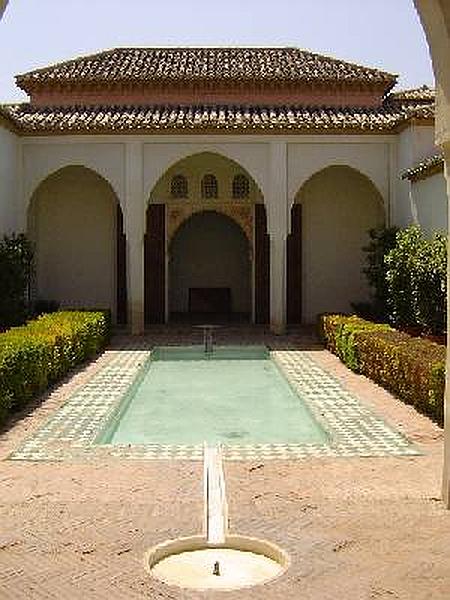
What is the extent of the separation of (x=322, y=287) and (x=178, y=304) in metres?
5.30

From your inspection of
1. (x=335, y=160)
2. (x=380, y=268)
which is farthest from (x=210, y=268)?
(x=380, y=268)

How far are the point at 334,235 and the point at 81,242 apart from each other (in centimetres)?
703

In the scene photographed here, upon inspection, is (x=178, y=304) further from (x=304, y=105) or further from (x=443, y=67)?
(x=443, y=67)

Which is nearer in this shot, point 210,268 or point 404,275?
point 404,275

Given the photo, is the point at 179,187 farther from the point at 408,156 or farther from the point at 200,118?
the point at 408,156

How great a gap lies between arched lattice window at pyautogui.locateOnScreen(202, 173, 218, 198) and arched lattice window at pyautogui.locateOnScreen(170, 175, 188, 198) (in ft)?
1.65

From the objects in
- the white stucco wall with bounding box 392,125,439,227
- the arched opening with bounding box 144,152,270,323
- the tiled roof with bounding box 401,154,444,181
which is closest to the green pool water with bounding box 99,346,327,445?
the arched opening with bounding box 144,152,270,323

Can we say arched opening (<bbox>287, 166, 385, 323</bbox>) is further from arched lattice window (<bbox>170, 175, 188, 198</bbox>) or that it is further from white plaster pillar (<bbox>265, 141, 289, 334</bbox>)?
arched lattice window (<bbox>170, 175, 188, 198</bbox>)

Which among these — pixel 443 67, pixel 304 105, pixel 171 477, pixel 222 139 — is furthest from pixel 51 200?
pixel 443 67

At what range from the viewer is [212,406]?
39.2 feet

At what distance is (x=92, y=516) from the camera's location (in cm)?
630

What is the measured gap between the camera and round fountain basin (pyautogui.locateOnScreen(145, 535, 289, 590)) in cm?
514

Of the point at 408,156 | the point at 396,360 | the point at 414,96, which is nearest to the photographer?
the point at 396,360

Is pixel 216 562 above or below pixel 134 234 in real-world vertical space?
below
